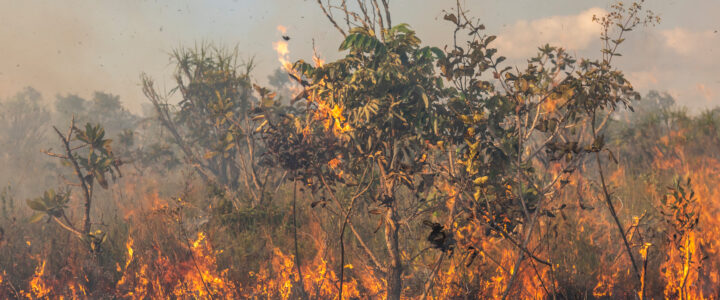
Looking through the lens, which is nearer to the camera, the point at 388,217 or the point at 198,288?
the point at 388,217

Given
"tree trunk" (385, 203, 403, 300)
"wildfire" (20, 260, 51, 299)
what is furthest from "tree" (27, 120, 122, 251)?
"tree trunk" (385, 203, 403, 300)

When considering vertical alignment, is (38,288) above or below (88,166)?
below

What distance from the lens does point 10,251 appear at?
4883 mm

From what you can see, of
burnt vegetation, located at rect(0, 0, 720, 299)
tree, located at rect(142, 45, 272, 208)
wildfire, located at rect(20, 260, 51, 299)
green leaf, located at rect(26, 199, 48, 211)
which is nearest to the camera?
burnt vegetation, located at rect(0, 0, 720, 299)

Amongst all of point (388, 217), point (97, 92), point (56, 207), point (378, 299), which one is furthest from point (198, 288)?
point (97, 92)

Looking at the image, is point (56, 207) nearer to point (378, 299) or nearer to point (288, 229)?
point (288, 229)

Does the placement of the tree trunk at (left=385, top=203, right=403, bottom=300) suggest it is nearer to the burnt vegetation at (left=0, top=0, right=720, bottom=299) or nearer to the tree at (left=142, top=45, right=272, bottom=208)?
the burnt vegetation at (left=0, top=0, right=720, bottom=299)

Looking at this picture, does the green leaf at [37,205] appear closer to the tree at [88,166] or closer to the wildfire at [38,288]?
the tree at [88,166]

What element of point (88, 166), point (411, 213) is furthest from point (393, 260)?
point (88, 166)

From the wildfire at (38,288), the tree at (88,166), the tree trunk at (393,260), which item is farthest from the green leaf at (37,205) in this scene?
the tree trunk at (393,260)

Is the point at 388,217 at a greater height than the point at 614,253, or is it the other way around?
the point at 614,253

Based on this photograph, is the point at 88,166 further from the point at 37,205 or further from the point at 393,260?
the point at 393,260

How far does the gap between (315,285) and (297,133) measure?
4.54ft

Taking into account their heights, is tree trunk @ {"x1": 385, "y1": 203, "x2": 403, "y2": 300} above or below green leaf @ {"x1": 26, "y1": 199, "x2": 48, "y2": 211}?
above
